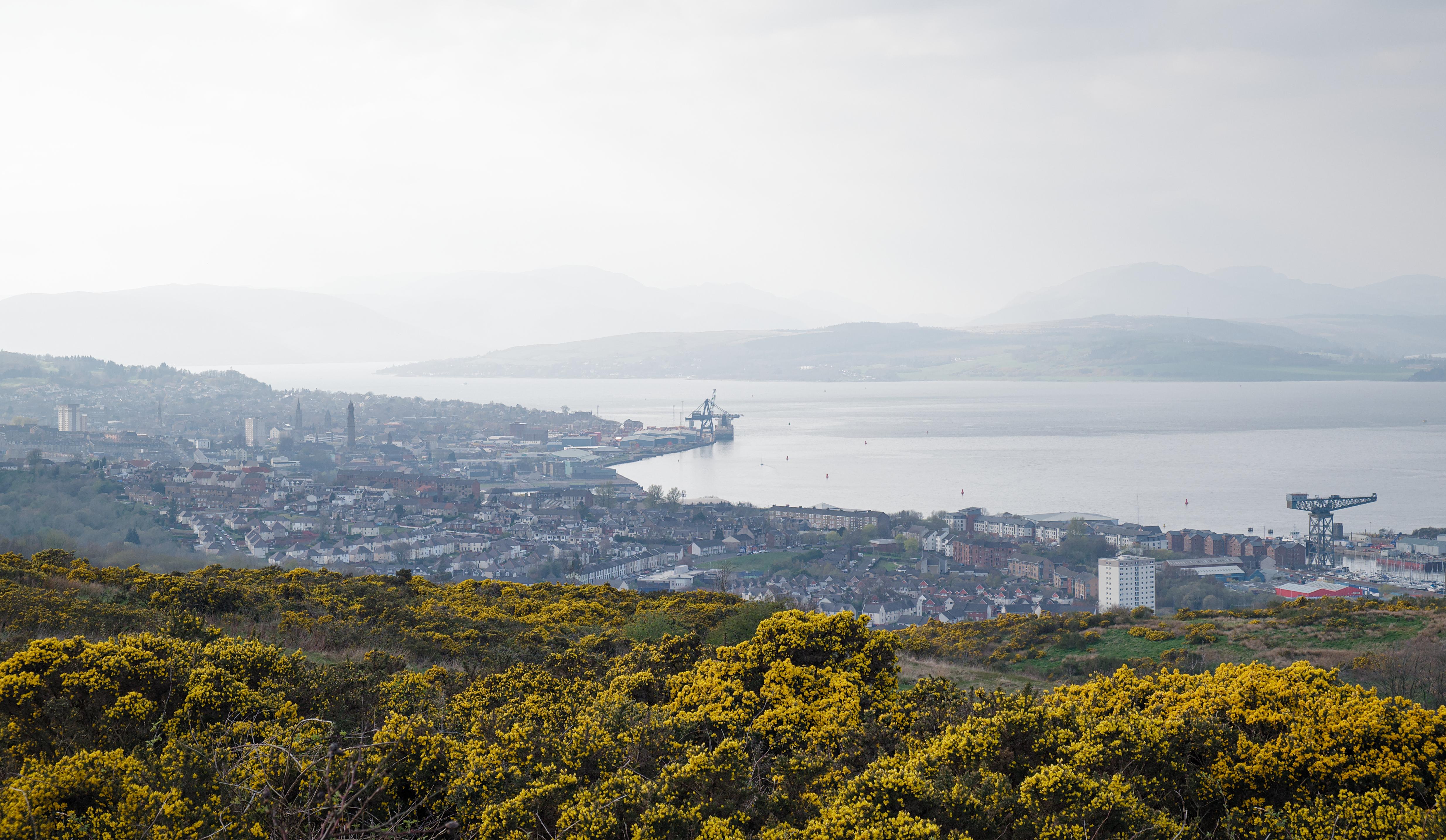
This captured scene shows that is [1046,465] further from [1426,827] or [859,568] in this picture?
[1426,827]

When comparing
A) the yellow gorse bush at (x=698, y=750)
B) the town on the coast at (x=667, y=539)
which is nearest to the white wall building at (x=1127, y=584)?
the town on the coast at (x=667, y=539)

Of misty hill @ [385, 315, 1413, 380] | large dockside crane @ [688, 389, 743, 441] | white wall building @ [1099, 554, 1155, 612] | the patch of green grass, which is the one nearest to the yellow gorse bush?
white wall building @ [1099, 554, 1155, 612]

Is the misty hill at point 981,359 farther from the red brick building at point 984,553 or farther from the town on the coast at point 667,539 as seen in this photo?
the red brick building at point 984,553

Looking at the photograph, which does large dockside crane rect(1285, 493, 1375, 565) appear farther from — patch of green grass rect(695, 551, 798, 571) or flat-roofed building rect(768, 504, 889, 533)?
patch of green grass rect(695, 551, 798, 571)

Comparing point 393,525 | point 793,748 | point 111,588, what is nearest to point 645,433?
point 393,525

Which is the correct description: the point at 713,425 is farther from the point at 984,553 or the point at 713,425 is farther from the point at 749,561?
the point at 984,553
